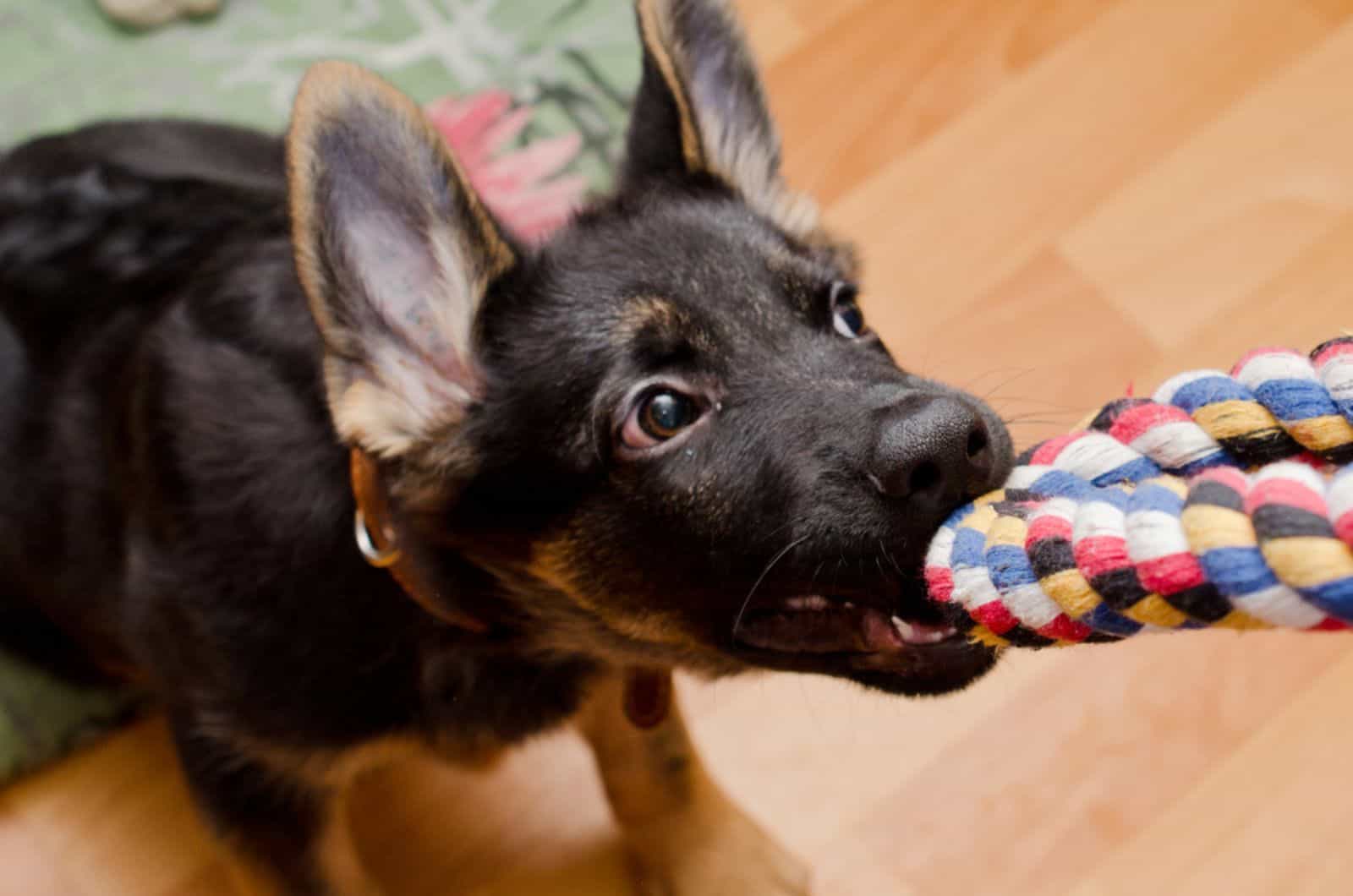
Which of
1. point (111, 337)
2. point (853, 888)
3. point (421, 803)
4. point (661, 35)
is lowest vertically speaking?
point (421, 803)

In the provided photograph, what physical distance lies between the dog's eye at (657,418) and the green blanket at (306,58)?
1.61 metres

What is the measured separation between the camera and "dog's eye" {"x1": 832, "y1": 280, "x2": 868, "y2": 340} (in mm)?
1741

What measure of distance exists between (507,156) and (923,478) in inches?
78.8

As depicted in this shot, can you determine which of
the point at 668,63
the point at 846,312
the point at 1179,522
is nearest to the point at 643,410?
the point at 846,312

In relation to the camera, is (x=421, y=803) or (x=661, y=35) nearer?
(x=661, y=35)

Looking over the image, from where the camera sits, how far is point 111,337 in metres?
2.17

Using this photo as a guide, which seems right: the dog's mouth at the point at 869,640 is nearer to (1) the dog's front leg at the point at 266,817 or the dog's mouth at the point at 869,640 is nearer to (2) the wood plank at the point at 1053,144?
(1) the dog's front leg at the point at 266,817

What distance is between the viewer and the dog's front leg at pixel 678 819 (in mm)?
2318

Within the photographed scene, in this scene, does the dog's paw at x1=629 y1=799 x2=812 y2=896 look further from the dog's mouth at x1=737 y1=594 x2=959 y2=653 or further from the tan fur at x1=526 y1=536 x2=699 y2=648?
the dog's mouth at x1=737 y1=594 x2=959 y2=653

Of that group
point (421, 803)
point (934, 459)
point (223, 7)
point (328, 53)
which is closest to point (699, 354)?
point (934, 459)

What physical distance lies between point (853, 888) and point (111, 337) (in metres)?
1.68

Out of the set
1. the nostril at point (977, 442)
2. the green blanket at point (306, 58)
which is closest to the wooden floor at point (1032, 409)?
the green blanket at point (306, 58)

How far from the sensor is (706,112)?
190cm

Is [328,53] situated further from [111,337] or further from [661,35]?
[661,35]
